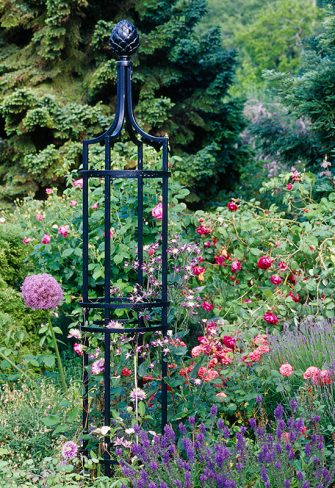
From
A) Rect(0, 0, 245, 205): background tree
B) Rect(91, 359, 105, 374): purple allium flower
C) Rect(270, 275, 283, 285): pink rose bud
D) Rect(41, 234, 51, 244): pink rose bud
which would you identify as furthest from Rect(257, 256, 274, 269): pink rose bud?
Rect(0, 0, 245, 205): background tree

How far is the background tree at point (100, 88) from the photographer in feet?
30.0

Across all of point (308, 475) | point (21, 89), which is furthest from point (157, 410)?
point (21, 89)

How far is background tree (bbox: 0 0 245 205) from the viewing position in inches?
360

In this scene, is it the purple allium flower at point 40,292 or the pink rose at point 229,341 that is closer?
the purple allium flower at point 40,292

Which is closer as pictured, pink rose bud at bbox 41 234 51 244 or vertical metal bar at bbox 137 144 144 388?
vertical metal bar at bbox 137 144 144 388

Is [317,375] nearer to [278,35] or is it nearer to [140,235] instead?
[140,235]

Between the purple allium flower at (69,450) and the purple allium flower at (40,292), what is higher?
the purple allium flower at (40,292)

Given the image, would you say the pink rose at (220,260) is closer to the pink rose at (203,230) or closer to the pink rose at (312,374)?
the pink rose at (203,230)

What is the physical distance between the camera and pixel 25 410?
395 centimetres

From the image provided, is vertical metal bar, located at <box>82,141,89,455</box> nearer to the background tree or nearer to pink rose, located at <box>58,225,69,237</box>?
pink rose, located at <box>58,225,69,237</box>

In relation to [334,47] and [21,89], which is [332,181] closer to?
[334,47]

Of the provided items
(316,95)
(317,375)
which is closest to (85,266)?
(317,375)

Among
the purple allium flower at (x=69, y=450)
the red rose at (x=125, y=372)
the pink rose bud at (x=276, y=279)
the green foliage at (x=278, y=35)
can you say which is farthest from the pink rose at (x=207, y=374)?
the green foliage at (x=278, y=35)

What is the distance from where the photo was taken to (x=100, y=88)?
30.7ft
